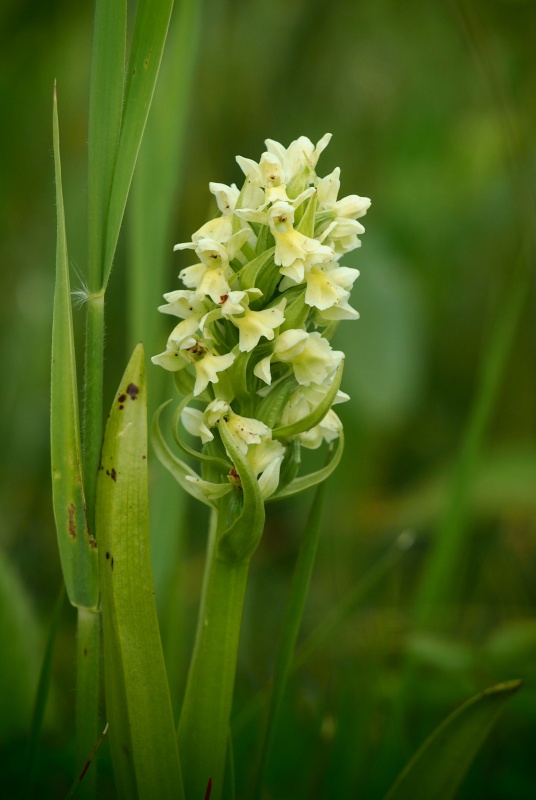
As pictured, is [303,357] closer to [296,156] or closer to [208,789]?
[296,156]

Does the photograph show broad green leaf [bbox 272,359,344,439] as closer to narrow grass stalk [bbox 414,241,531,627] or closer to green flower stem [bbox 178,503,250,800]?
green flower stem [bbox 178,503,250,800]

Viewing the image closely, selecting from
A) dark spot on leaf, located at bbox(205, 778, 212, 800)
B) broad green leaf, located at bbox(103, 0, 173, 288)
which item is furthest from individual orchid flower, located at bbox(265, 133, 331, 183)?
dark spot on leaf, located at bbox(205, 778, 212, 800)

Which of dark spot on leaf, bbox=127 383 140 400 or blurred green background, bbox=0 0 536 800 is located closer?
dark spot on leaf, bbox=127 383 140 400

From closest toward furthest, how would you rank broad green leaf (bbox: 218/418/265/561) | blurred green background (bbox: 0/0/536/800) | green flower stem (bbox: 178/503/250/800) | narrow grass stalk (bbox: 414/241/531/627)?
broad green leaf (bbox: 218/418/265/561), green flower stem (bbox: 178/503/250/800), blurred green background (bbox: 0/0/536/800), narrow grass stalk (bbox: 414/241/531/627)

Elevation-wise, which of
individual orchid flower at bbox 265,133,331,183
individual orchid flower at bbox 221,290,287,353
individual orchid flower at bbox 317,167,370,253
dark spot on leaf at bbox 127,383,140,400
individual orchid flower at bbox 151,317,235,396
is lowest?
dark spot on leaf at bbox 127,383,140,400

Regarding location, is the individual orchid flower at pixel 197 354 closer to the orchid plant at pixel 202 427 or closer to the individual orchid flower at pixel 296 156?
the orchid plant at pixel 202 427

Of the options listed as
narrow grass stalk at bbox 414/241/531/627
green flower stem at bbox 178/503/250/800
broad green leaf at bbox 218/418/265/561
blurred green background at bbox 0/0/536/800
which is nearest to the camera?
broad green leaf at bbox 218/418/265/561
